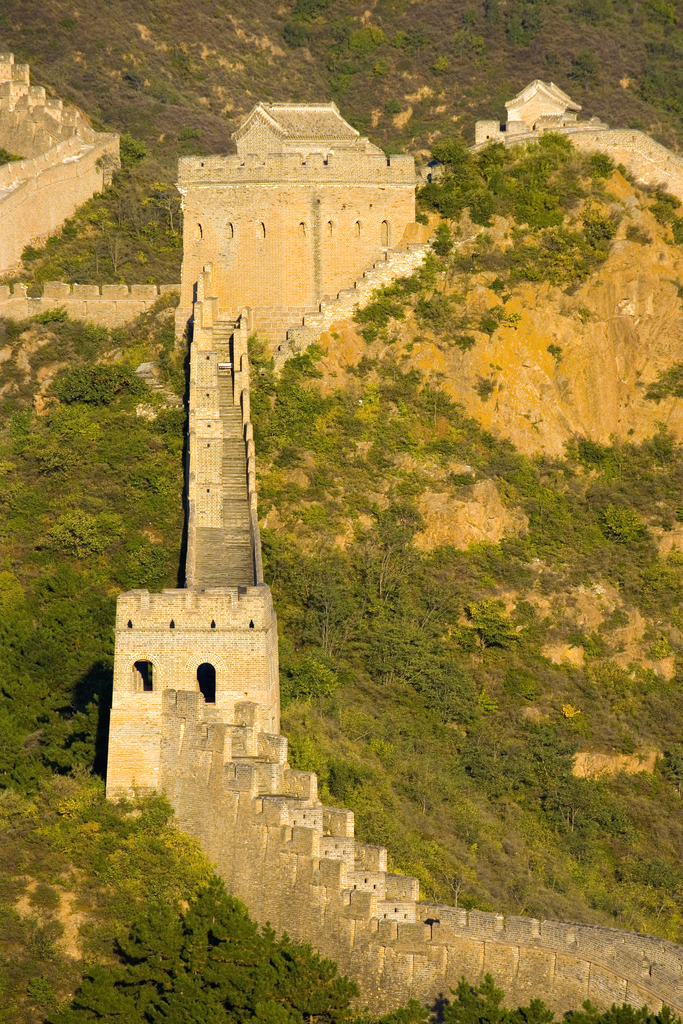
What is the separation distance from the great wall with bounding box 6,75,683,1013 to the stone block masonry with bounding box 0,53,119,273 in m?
10.9

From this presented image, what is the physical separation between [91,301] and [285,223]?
8.80 metres

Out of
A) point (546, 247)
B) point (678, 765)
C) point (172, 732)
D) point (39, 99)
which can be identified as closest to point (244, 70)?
point (39, 99)

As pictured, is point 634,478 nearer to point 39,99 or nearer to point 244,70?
point 39,99

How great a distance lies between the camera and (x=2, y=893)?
41594mm

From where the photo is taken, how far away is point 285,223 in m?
59.9

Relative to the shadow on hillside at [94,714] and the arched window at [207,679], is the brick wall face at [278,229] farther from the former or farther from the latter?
the shadow on hillside at [94,714]

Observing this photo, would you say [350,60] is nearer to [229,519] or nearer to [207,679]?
[229,519]

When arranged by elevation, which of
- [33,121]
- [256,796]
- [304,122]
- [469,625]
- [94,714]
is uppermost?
[33,121]

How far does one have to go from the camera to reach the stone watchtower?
197ft

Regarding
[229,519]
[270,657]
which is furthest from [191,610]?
[229,519]

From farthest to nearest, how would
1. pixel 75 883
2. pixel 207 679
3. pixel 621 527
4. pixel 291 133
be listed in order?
pixel 291 133
pixel 621 527
pixel 207 679
pixel 75 883

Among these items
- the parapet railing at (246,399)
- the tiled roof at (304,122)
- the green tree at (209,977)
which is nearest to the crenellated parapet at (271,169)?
the tiled roof at (304,122)

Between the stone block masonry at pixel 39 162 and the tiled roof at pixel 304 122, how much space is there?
10.5 meters

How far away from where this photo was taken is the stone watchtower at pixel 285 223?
5997 cm
